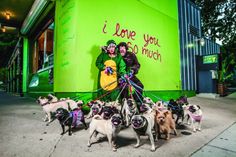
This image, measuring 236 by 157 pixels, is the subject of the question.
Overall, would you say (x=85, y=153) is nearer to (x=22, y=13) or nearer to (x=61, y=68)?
(x=61, y=68)

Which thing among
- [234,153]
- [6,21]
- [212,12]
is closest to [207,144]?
[234,153]

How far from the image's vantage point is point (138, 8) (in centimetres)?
711

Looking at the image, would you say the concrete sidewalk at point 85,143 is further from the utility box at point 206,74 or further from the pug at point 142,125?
the utility box at point 206,74

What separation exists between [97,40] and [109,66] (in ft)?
3.73

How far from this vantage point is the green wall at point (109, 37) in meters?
5.35

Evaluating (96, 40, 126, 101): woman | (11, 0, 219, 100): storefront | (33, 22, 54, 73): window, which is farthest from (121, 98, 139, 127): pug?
(33, 22, 54, 73): window

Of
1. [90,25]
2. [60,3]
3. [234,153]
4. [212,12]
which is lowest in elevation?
[234,153]

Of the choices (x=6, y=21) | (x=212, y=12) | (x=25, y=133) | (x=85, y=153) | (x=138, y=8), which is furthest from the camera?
(x=212, y=12)

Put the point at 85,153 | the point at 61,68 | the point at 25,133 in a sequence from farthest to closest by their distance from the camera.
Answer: the point at 61,68
the point at 25,133
the point at 85,153

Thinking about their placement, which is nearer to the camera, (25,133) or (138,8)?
(25,133)

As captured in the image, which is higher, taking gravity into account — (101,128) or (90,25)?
(90,25)

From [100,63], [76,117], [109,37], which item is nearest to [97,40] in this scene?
[109,37]

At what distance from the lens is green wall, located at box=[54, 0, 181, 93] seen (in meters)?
5.35

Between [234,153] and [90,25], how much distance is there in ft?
15.7
